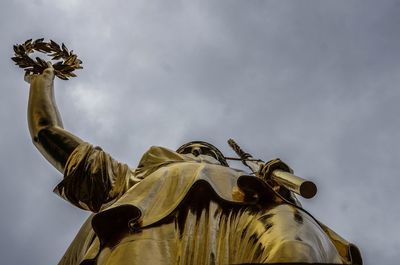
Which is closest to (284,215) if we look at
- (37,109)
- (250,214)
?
(250,214)

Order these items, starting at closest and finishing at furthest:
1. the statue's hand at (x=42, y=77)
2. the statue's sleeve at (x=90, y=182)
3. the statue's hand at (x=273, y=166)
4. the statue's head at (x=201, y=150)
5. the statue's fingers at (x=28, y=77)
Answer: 1. the statue's hand at (x=273, y=166)
2. the statue's sleeve at (x=90, y=182)
3. the statue's hand at (x=42, y=77)
4. the statue's fingers at (x=28, y=77)
5. the statue's head at (x=201, y=150)

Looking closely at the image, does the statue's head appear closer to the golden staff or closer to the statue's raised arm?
the statue's raised arm

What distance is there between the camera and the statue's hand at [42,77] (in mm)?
7125

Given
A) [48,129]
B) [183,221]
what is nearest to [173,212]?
[183,221]

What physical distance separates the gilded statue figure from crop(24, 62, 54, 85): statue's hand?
0.71 ft

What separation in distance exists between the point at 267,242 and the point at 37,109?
3.06 m

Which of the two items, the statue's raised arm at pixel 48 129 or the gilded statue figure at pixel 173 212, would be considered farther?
the statue's raised arm at pixel 48 129

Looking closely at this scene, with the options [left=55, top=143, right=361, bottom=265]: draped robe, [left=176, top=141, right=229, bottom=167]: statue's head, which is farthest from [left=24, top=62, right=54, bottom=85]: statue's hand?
[left=176, top=141, right=229, bottom=167]: statue's head

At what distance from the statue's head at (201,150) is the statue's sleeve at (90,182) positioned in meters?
2.10

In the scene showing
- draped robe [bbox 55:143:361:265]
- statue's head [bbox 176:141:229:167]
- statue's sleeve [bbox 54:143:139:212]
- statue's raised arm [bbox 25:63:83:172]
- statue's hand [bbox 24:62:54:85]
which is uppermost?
statue's head [bbox 176:141:229:167]

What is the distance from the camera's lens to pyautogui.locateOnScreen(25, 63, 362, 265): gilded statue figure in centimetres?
453

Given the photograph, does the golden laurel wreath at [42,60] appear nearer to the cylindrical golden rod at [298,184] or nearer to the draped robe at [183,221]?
the draped robe at [183,221]

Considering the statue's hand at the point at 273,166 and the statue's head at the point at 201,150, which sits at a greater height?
the statue's head at the point at 201,150

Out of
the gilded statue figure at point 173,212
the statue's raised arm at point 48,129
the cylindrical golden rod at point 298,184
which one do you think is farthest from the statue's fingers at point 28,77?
the cylindrical golden rod at point 298,184
